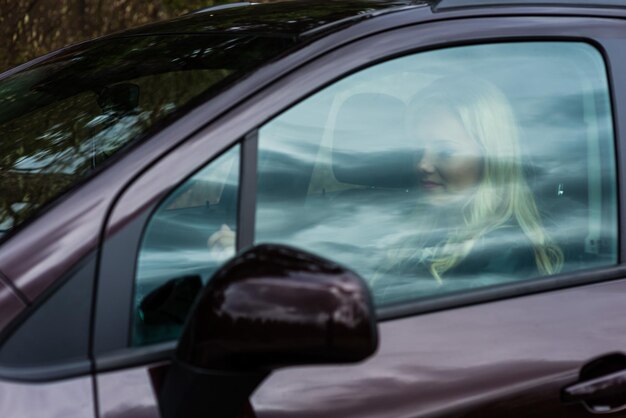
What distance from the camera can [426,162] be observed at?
2.29 meters

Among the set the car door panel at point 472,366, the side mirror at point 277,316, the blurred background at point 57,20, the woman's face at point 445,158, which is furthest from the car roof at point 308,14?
the blurred background at point 57,20

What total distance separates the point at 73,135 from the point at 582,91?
3.42ft

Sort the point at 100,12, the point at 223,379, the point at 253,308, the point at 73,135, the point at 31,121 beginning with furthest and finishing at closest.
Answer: the point at 100,12 < the point at 31,121 < the point at 73,135 < the point at 223,379 < the point at 253,308

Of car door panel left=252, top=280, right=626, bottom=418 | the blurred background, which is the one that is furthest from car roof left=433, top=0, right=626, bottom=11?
the blurred background

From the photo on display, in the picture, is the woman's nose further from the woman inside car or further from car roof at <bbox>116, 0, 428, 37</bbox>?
car roof at <bbox>116, 0, 428, 37</bbox>

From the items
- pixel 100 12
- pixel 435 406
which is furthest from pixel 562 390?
pixel 100 12

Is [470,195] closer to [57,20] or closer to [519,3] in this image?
[519,3]

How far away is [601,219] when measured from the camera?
243 cm

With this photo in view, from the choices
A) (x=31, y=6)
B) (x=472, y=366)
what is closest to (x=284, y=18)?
(x=472, y=366)

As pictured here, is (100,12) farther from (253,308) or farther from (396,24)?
(253,308)

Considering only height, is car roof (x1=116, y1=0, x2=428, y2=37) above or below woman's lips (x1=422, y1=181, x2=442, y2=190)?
above

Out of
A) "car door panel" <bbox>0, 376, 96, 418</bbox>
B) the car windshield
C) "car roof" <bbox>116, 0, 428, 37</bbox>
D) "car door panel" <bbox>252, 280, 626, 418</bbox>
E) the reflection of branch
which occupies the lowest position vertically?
"car door panel" <bbox>252, 280, 626, 418</bbox>

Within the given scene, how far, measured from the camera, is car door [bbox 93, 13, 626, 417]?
6.21 ft

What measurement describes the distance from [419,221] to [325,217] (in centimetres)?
20
